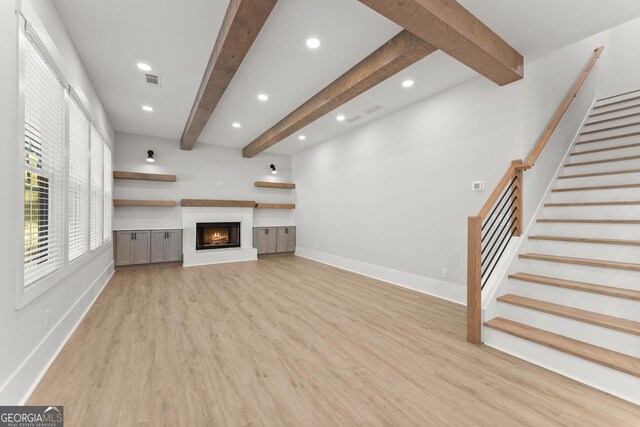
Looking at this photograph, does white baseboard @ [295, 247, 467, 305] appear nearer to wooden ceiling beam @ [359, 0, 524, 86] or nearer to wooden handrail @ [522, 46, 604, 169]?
wooden handrail @ [522, 46, 604, 169]

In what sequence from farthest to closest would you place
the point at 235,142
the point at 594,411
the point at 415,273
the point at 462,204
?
the point at 235,142 → the point at 415,273 → the point at 462,204 → the point at 594,411

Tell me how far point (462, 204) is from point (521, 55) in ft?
6.17

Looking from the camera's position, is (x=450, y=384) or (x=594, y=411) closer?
(x=594, y=411)

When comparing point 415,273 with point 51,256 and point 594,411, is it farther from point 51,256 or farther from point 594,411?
point 51,256

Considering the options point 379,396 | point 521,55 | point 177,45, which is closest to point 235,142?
point 177,45

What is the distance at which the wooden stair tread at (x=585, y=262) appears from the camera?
2.37m

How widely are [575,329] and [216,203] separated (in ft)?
22.6

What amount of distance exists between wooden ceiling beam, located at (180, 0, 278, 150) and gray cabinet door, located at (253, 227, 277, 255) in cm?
402

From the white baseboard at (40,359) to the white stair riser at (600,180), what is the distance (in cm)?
565

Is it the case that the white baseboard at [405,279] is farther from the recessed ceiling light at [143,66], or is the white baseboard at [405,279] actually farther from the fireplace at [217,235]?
the recessed ceiling light at [143,66]

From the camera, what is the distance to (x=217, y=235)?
731 centimetres

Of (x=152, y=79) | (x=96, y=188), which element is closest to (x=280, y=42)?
(x=152, y=79)

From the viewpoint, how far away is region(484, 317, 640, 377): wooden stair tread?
1896mm

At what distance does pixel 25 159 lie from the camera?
1.88 meters
